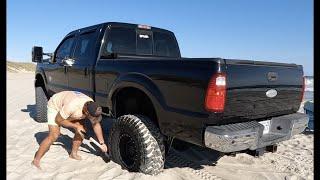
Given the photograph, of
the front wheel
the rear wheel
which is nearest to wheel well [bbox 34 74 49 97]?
the rear wheel

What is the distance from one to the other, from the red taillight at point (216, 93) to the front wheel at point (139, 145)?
3.28ft

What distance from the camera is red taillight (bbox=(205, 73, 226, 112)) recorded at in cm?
337

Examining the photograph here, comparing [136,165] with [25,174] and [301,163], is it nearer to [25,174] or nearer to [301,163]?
[25,174]

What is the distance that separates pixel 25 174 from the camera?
438cm

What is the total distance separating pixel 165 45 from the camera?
6.29 meters

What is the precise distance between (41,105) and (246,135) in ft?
17.6

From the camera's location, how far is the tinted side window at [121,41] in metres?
5.41

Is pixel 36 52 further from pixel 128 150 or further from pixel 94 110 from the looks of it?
pixel 128 150

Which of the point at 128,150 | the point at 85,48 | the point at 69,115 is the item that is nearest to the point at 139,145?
the point at 128,150

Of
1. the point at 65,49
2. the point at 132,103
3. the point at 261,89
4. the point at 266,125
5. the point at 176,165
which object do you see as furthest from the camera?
the point at 65,49

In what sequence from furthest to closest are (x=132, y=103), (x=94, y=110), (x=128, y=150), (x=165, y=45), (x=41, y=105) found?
(x=41, y=105) → (x=165, y=45) → (x=132, y=103) → (x=128, y=150) → (x=94, y=110)

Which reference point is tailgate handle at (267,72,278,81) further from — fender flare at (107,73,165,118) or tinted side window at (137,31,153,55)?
tinted side window at (137,31,153,55)

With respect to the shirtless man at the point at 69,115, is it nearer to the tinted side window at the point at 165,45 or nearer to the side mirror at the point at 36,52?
the tinted side window at the point at 165,45
